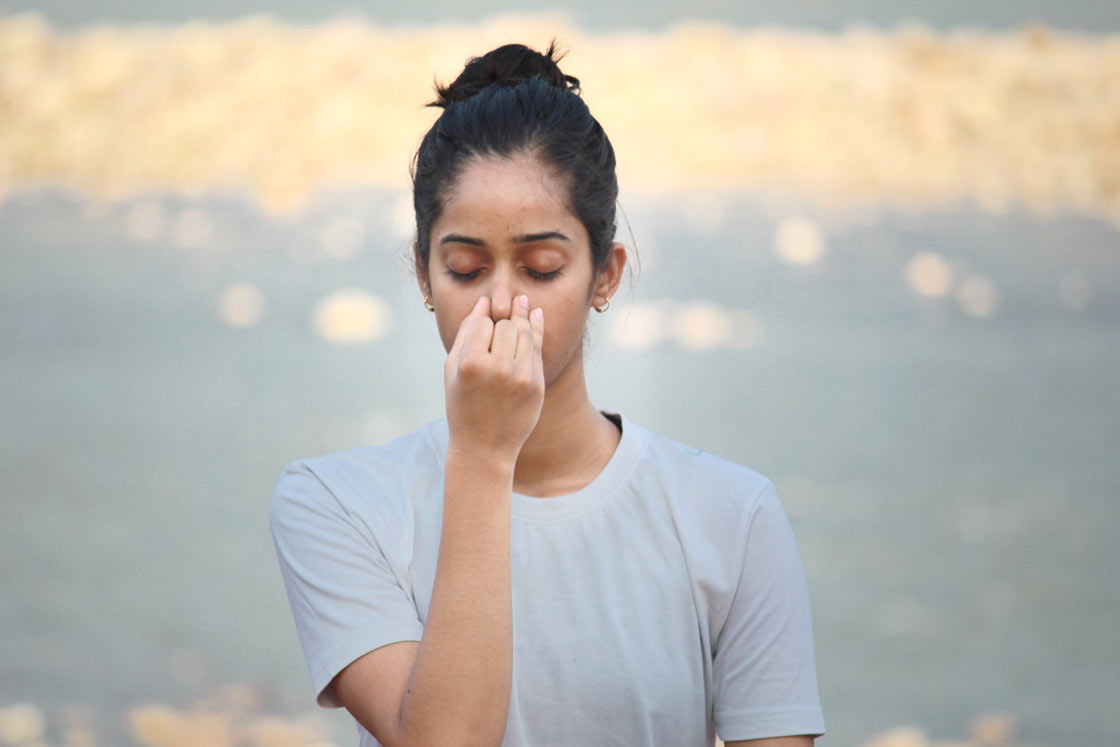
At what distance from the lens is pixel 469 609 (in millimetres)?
1149

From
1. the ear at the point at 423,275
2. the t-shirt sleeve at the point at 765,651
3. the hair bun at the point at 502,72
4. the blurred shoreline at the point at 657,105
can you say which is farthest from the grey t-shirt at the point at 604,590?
the blurred shoreline at the point at 657,105

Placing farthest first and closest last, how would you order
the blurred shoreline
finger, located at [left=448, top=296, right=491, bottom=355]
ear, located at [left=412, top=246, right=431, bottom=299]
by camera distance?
1. the blurred shoreline
2. ear, located at [left=412, top=246, right=431, bottom=299]
3. finger, located at [left=448, top=296, right=491, bottom=355]

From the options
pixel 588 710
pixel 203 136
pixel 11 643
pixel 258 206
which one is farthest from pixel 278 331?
pixel 588 710

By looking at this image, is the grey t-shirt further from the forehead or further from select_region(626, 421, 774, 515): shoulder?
the forehead

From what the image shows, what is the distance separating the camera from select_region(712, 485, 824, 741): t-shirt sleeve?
131 centimetres

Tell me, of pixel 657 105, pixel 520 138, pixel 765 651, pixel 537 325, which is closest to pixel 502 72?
pixel 520 138

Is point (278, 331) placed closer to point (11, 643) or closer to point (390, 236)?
point (390, 236)

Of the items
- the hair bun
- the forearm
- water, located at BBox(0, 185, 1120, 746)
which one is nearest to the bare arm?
the forearm

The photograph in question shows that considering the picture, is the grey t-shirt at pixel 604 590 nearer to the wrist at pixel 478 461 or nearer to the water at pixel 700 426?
the wrist at pixel 478 461

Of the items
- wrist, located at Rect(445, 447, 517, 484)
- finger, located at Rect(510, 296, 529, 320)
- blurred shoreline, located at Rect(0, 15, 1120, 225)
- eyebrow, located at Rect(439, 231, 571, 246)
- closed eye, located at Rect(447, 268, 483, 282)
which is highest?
blurred shoreline, located at Rect(0, 15, 1120, 225)

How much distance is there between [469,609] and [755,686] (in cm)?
36

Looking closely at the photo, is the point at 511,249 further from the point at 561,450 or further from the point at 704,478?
the point at 704,478

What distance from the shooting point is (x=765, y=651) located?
133cm

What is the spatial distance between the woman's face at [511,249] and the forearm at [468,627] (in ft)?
0.68
